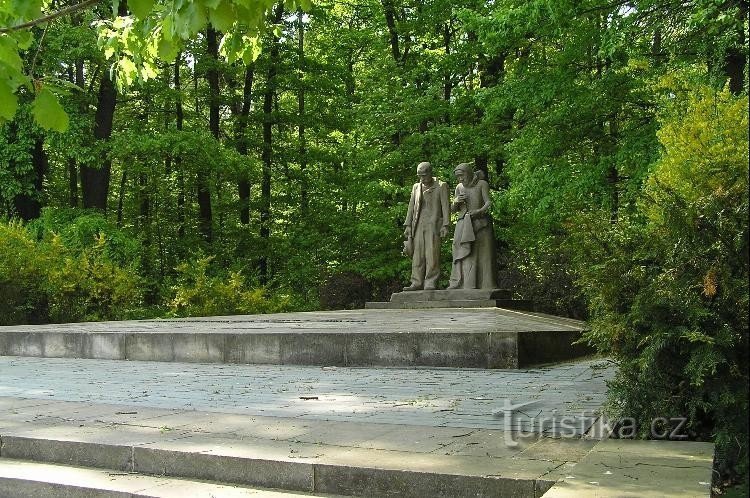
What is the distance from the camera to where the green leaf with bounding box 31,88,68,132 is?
12.4 feet

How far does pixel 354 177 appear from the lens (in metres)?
26.4

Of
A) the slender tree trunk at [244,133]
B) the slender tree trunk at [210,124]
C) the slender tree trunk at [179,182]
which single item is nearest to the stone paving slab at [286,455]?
the slender tree trunk at [210,124]

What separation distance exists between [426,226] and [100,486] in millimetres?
12208

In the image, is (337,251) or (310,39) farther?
(310,39)

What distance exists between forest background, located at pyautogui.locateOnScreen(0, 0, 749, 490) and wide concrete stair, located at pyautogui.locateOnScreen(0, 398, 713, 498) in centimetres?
81

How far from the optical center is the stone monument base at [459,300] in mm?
14809

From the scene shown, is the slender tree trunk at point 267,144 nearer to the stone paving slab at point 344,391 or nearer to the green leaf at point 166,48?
the stone paving slab at point 344,391

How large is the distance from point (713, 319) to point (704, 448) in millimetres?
818

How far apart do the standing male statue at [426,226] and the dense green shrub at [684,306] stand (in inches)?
418

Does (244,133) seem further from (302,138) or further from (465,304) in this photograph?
(465,304)

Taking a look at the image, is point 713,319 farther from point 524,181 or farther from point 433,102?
point 433,102

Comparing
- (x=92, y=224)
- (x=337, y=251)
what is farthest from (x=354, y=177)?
(x=92, y=224)

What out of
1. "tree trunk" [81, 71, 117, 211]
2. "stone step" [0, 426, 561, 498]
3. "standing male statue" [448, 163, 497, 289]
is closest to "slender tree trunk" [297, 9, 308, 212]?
"tree trunk" [81, 71, 117, 211]

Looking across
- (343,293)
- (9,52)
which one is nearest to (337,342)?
(9,52)
